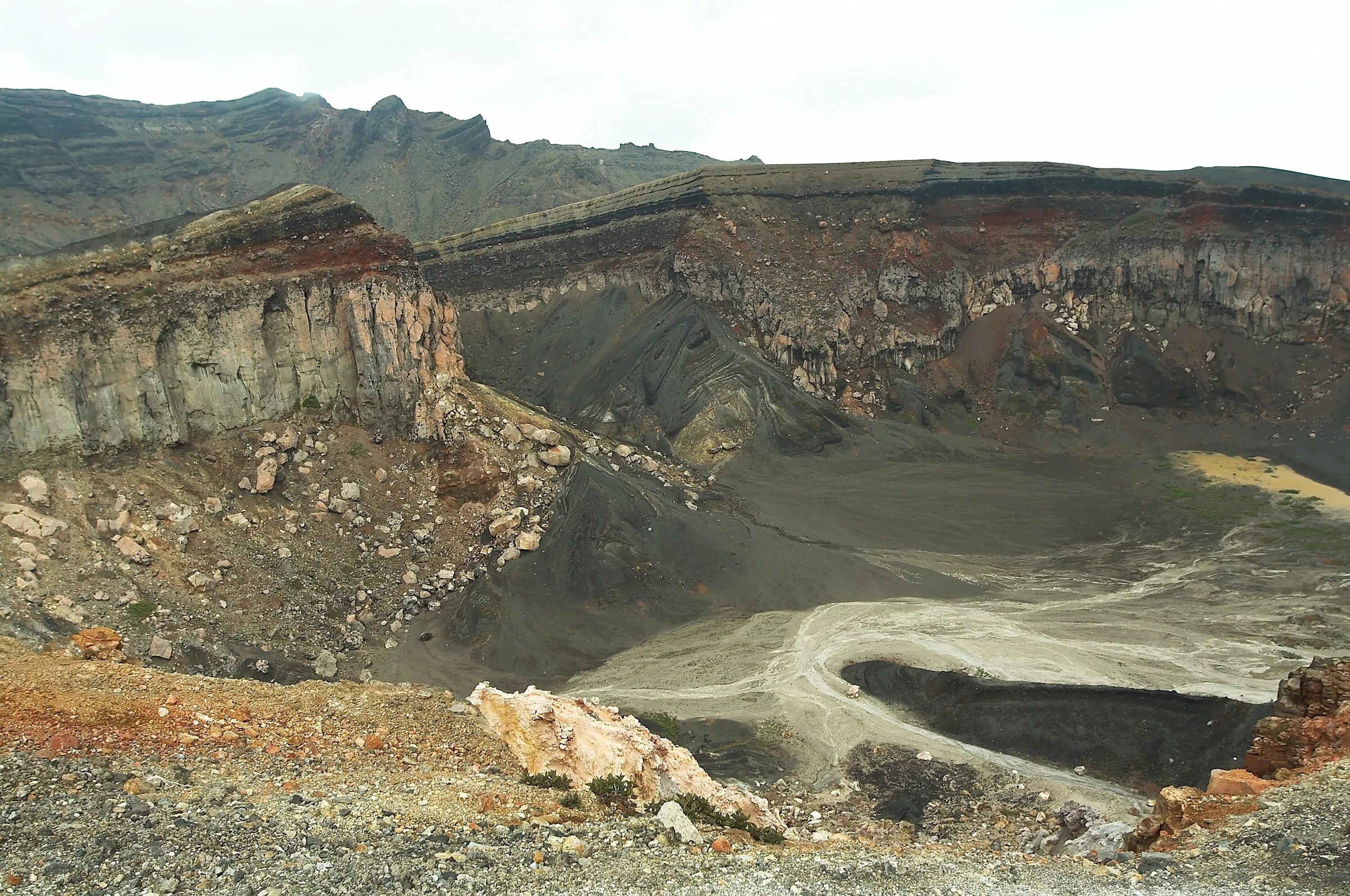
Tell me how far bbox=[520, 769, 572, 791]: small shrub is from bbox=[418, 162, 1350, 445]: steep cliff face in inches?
1428

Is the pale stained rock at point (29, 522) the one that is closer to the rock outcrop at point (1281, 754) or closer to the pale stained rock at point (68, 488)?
the pale stained rock at point (68, 488)

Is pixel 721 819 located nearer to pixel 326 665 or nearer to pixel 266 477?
pixel 326 665

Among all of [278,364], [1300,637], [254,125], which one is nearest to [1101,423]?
[1300,637]

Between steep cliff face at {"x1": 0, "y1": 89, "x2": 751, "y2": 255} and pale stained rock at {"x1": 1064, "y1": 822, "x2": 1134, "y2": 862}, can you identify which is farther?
steep cliff face at {"x1": 0, "y1": 89, "x2": 751, "y2": 255}

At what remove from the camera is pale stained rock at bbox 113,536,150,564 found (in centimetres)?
2377

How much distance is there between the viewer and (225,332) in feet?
93.4

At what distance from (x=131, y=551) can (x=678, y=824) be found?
21.3 m

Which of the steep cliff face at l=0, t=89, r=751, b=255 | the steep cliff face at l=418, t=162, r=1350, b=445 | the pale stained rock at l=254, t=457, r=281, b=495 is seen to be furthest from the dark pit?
the steep cliff face at l=0, t=89, r=751, b=255

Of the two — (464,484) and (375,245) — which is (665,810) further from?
(375,245)

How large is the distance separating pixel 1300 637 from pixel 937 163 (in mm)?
35605

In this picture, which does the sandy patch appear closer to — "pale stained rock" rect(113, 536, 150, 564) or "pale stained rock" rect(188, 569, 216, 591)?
"pale stained rock" rect(188, 569, 216, 591)

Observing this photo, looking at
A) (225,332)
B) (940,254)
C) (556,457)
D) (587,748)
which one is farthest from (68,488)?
(940,254)

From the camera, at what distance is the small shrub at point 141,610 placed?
74.2 feet

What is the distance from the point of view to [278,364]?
30000 millimetres
